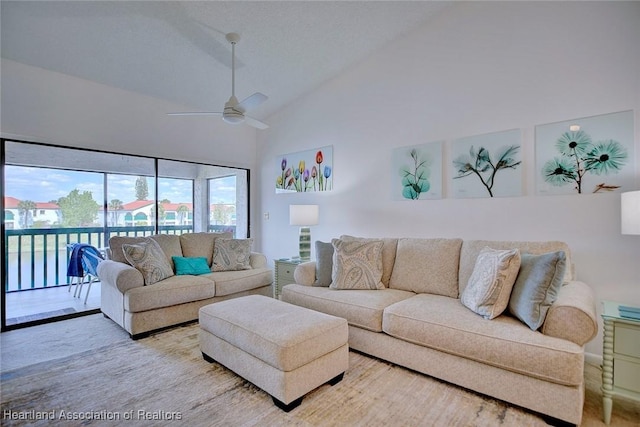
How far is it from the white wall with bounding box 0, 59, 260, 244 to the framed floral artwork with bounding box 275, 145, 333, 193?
94 cm

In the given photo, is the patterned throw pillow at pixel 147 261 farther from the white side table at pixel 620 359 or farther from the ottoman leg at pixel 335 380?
the white side table at pixel 620 359

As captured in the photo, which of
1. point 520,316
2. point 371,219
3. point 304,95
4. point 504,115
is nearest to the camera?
point 520,316

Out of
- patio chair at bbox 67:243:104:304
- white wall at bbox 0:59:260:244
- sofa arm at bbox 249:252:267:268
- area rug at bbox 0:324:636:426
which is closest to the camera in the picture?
area rug at bbox 0:324:636:426

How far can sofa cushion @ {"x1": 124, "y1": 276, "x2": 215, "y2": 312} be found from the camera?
290 centimetres

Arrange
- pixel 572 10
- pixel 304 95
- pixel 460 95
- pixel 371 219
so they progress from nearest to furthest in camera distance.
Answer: pixel 572 10, pixel 460 95, pixel 371 219, pixel 304 95

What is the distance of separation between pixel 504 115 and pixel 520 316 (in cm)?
186

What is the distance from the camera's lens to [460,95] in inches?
124

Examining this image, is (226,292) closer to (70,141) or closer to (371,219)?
(371,219)

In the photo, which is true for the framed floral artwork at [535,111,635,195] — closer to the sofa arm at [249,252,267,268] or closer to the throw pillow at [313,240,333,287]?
the throw pillow at [313,240,333,287]

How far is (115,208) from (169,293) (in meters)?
1.95

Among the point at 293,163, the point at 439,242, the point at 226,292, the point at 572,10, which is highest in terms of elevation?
the point at 572,10

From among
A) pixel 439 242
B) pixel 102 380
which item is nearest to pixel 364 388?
pixel 439 242

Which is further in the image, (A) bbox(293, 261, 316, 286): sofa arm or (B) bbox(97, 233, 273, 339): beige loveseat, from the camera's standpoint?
(A) bbox(293, 261, 316, 286): sofa arm

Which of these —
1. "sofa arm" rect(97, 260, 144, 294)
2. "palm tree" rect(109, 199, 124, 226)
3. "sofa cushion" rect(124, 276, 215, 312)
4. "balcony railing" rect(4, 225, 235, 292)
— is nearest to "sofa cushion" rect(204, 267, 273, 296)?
"sofa cushion" rect(124, 276, 215, 312)
